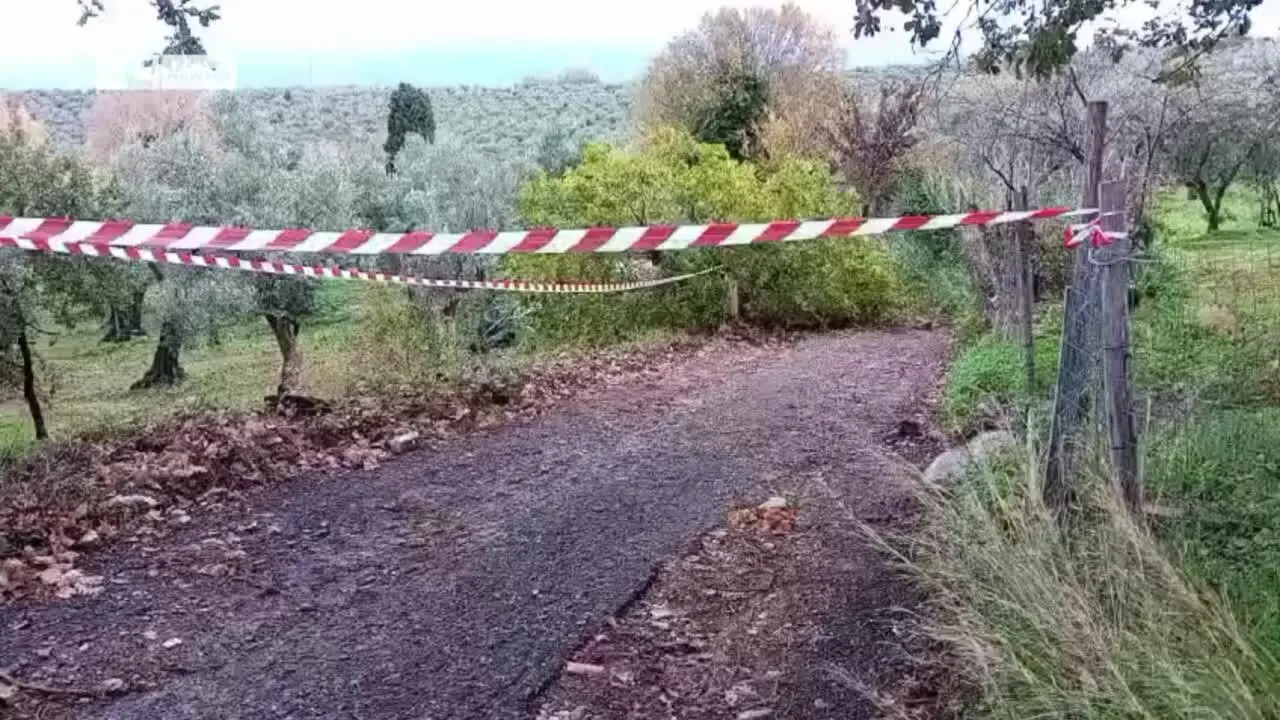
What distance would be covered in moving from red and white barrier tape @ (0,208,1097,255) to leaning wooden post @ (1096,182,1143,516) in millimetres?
651

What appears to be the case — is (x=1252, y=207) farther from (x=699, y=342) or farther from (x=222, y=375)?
(x=222, y=375)

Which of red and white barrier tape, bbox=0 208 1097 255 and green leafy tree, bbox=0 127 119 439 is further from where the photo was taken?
green leafy tree, bbox=0 127 119 439

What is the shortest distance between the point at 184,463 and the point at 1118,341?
15.8 ft

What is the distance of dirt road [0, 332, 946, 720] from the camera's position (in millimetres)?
3576

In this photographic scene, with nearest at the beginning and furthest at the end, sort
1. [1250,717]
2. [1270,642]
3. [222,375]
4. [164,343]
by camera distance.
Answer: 1. [1250,717]
2. [1270,642]
3. [164,343]
4. [222,375]

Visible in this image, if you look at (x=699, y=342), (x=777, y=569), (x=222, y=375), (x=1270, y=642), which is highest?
(x=1270, y=642)

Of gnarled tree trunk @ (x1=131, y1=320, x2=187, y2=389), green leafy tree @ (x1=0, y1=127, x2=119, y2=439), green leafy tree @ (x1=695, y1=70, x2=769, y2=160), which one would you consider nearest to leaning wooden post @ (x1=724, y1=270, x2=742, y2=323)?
green leafy tree @ (x1=0, y1=127, x2=119, y2=439)

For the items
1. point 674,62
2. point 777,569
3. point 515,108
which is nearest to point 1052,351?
point 777,569

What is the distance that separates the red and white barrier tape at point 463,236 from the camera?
5109 millimetres

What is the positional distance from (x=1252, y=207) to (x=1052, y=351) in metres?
20.7

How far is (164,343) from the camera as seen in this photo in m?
21.5

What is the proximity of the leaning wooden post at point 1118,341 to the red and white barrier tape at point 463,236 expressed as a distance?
0.65 metres

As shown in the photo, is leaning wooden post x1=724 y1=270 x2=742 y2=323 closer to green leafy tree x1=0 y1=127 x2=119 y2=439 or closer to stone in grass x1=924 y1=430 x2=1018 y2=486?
green leafy tree x1=0 y1=127 x2=119 y2=439

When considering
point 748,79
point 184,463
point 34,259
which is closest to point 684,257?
point 34,259
